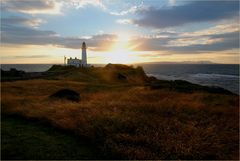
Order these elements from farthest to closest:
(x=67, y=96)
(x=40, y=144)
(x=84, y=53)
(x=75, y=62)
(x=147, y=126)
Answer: (x=75, y=62)
(x=84, y=53)
(x=67, y=96)
(x=147, y=126)
(x=40, y=144)

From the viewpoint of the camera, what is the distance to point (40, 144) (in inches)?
486

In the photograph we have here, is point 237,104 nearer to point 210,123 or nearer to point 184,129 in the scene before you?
point 210,123

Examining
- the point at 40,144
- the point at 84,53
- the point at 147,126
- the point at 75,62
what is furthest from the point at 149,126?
the point at 75,62

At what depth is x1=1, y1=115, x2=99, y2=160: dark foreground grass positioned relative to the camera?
11.1 m

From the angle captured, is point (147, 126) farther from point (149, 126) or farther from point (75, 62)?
point (75, 62)

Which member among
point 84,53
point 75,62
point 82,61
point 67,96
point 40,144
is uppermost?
point 84,53

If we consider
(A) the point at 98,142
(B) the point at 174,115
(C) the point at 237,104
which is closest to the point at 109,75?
(C) the point at 237,104

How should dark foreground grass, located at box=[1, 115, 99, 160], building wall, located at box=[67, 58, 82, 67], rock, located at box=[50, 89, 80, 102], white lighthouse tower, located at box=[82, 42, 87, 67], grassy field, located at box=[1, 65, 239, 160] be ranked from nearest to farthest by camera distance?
dark foreground grass, located at box=[1, 115, 99, 160] → grassy field, located at box=[1, 65, 239, 160] → rock, located at box=[50, 89, 80, 102] → white lighthouse tower, located at box=[82, 42, 87, 67] → building wall, located at box=[67, 58, 82, 67]

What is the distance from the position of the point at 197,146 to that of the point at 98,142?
4053mm

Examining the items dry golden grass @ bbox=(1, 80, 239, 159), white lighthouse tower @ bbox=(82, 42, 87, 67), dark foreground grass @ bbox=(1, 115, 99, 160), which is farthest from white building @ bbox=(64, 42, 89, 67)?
dark foreground grass @ bbox=(1, 115, 99, 160)

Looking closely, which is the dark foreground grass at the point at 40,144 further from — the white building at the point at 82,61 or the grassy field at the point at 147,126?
the white building at the point at 82,61

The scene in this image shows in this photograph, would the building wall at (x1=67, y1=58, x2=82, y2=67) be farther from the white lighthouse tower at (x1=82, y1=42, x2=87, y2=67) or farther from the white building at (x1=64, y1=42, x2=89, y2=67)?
the white lighthouse tower at (x1=82, y1=42, x2=87, y2=67)

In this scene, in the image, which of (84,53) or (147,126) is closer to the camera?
(147,126)

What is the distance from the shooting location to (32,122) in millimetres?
16062
